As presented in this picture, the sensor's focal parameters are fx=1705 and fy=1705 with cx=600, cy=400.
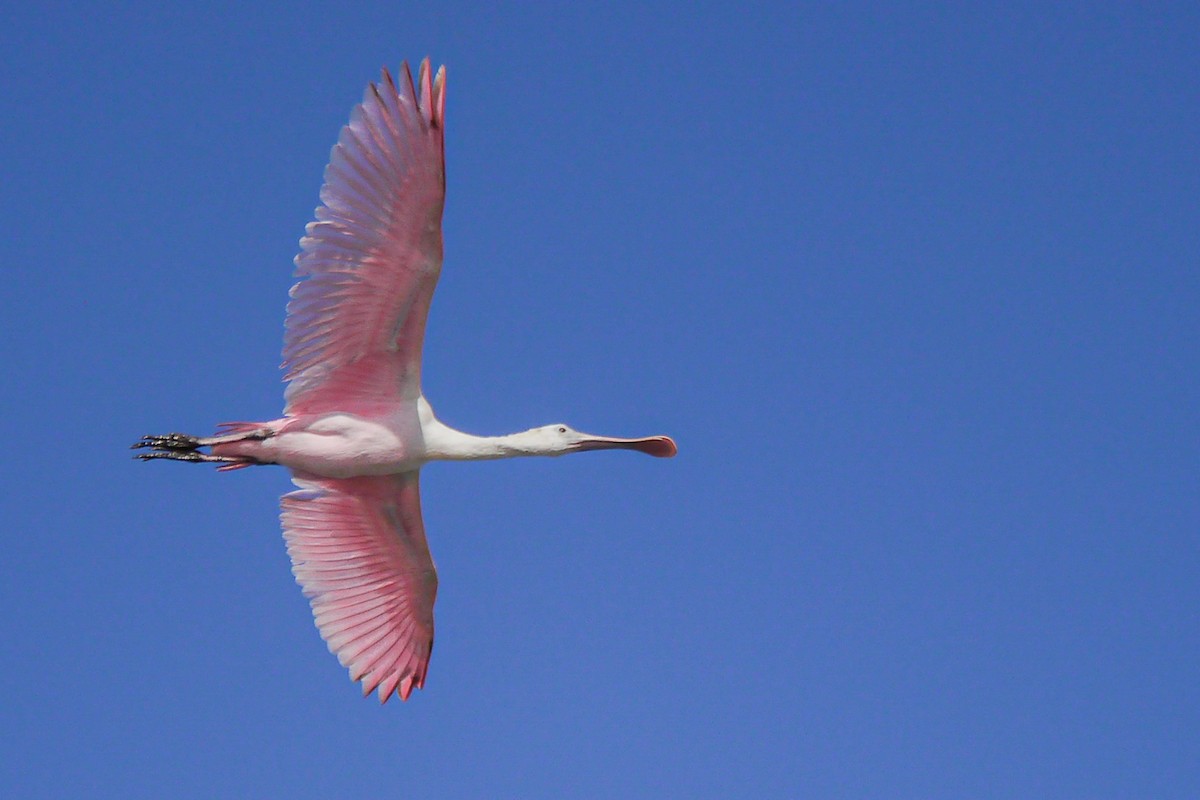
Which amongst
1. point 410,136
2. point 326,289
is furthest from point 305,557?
point 410,136

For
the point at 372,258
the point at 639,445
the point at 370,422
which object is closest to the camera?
the point at 372,258

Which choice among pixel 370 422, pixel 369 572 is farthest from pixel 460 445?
pixel 369 572

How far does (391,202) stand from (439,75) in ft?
3.67

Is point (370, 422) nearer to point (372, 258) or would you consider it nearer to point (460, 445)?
point (460, 445)

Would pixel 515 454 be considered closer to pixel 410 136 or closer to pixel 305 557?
pixel 305 557

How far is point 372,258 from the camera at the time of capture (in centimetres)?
1427

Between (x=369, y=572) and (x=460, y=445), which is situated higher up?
(x=460, y=445)

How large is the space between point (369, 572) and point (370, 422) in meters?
1.89

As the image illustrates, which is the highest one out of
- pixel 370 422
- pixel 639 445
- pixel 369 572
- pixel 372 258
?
pixel 372 258

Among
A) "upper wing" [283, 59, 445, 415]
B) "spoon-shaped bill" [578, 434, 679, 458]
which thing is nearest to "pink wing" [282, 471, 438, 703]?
"upper wing" [283, 59, 445, 415]

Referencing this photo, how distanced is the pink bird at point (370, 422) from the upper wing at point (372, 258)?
0.01 metres

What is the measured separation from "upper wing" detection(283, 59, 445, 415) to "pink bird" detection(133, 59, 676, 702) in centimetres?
1

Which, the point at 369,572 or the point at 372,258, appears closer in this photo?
the point at 372,258

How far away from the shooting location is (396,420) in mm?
15188
